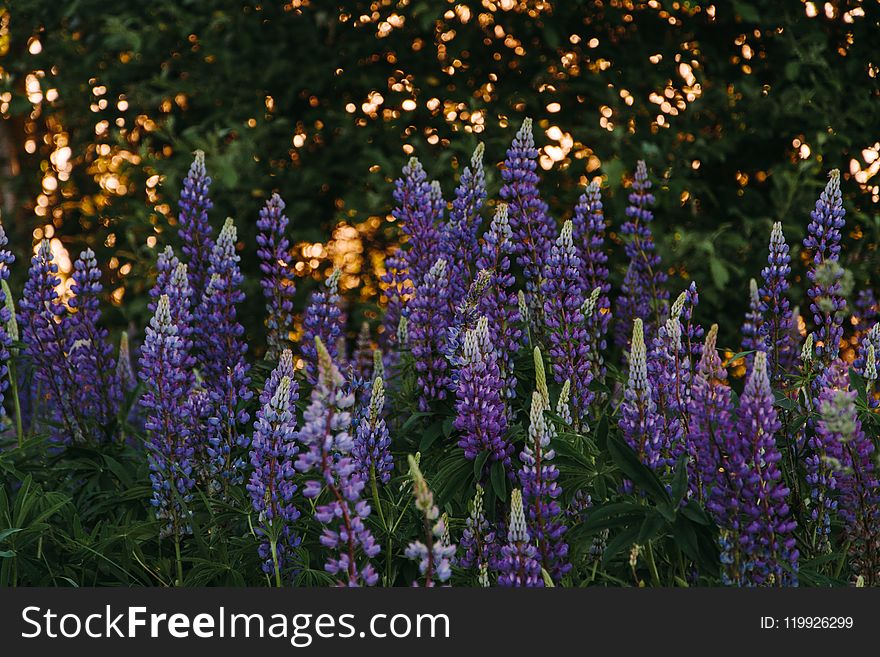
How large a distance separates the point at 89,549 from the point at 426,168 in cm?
362

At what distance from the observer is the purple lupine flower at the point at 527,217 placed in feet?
11.5

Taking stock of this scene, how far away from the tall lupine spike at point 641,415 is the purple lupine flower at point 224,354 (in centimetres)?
129

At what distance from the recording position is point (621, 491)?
2752mm

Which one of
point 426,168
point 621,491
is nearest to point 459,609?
point 621,491

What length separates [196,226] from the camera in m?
3.94

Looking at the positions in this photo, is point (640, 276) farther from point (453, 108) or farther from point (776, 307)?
point (453, 108)

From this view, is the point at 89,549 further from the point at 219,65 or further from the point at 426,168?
the point at 219,65

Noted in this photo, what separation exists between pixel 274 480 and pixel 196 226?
4.80 feet

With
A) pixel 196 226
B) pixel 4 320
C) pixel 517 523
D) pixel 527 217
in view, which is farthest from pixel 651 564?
pixel 4 320

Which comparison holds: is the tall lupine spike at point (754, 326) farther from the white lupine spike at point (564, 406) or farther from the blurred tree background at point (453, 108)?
the blurred tree background at point (453, 108)

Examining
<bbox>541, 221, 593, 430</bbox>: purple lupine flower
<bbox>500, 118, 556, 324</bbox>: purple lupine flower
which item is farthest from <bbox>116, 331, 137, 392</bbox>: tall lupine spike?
<bbox>541, 221, 593, 430</bbox>: purple lupine flower

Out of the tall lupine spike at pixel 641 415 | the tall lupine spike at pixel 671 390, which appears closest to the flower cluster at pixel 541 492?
the tall lupine spike at pixel 641 415

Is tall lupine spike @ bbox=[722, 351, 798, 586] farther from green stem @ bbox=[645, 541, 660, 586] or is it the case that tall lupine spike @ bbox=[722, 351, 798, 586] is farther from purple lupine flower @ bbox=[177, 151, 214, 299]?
purple lupine flower @ bbox=[177, 151, 214, 299]

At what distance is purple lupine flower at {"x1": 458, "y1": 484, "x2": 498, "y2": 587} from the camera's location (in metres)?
2.76
